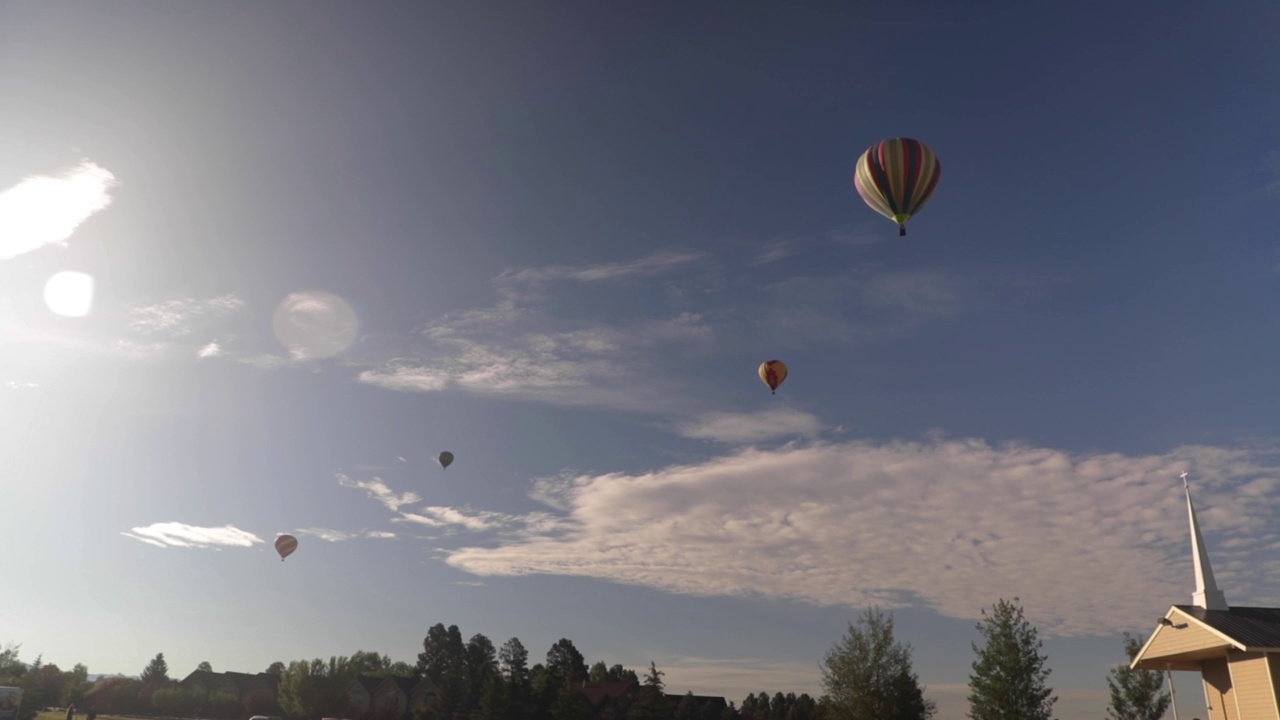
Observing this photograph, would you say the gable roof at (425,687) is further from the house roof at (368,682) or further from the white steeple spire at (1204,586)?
the white steeple spire at (1204,586)

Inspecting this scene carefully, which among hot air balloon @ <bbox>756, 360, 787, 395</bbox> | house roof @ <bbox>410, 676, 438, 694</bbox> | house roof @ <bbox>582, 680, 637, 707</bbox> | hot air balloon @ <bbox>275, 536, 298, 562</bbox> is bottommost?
house roof @ <bbox>410, 676, 438, 694</bbox>

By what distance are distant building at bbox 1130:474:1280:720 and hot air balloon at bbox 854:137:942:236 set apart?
20.5 meters

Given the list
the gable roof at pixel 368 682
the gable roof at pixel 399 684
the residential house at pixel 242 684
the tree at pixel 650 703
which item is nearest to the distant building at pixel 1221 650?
the tree at pixel 650 703

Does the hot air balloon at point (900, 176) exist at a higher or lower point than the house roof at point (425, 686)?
higher

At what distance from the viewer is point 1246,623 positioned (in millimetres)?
30391

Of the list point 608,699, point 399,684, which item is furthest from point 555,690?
point 399,684

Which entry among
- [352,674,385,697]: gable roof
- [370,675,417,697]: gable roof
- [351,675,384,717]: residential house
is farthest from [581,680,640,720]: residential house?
[352,674,385,697]: gable roof

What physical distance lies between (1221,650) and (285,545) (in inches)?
2581

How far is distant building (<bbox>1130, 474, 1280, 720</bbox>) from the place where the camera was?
28359 mm

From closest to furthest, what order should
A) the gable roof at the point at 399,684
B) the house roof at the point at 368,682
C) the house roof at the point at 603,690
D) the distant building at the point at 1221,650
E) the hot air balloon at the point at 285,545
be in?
1. the distant building at the point at 1221,650
2. the hot air balloon at the point at 285,545
3. the house roof at the point at 603,690
4. the gable roof at the point at 399,684
5. the house roof at the point at 368,682

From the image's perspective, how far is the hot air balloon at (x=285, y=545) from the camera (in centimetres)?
6805

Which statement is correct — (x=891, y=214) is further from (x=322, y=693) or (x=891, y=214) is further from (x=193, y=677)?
(x=193, y=677)

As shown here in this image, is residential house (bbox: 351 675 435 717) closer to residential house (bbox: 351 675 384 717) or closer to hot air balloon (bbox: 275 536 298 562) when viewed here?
residential house (bbox: 351 675 384 717)

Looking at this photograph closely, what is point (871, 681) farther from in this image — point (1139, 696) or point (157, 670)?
point (157, 670)
